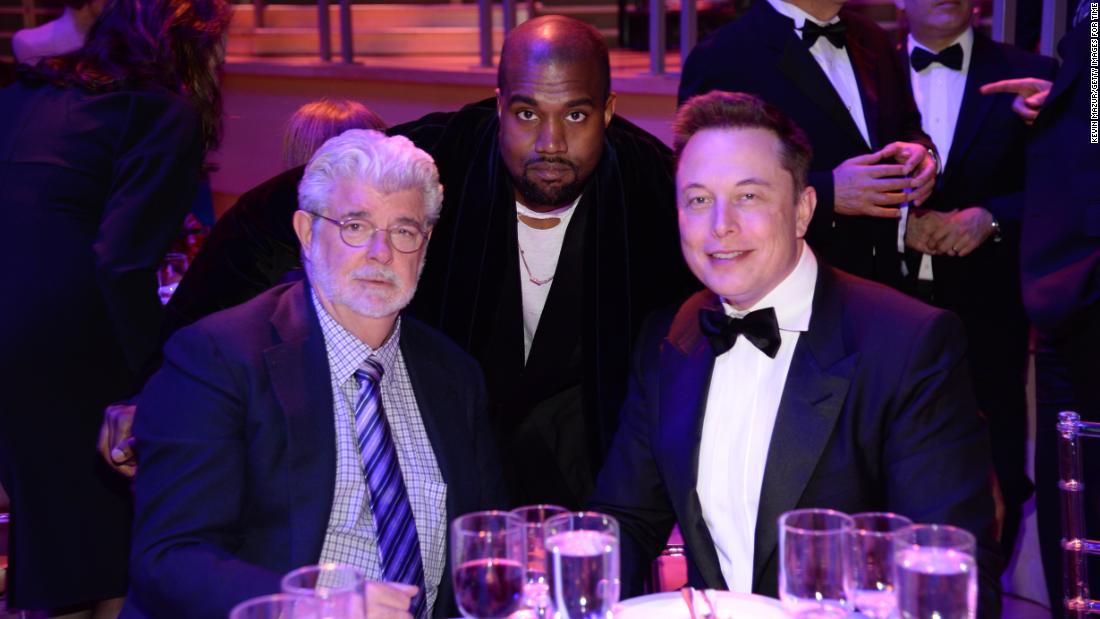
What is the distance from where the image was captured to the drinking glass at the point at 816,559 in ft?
5.85

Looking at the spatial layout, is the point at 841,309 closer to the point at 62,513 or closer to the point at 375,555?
the point at 375,555

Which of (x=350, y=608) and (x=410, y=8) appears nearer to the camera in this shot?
(x=350, y=608)

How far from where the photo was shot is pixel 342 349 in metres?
2.52

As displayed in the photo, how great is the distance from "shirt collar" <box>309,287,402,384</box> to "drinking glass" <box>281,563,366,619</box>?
2.46ft

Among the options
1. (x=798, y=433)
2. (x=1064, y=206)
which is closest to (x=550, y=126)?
(x=798, y=433)

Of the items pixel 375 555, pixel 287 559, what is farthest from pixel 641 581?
pixel 287 559

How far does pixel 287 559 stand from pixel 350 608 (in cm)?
67

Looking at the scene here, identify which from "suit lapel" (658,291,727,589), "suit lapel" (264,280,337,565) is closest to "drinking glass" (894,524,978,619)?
"suit lapel" (658,291,727,589)

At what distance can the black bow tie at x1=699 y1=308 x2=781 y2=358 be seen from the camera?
246cm

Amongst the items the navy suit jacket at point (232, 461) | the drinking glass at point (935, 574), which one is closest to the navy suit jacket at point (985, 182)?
the navy suit jacket at point (232, 461)

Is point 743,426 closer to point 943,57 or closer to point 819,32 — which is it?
point 819,32

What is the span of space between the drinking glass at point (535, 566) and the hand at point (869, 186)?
1659 millimetres

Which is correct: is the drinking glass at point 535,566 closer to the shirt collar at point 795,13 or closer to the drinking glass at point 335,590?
the drinking glass at point 335,590

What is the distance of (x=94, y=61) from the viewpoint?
3668 millimetres
